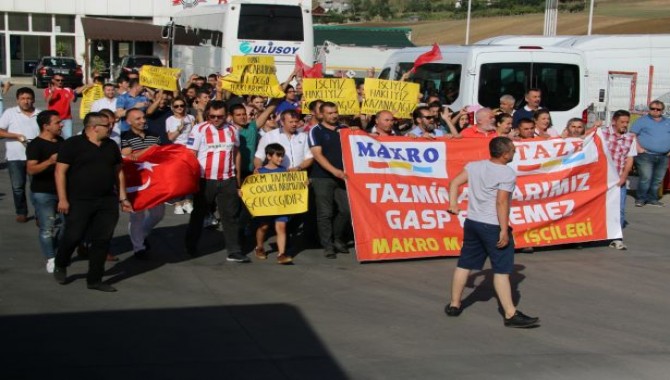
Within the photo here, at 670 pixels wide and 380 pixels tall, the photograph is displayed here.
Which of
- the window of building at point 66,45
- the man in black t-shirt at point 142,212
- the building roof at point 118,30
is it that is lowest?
the man in black t-shirt at point 142,212

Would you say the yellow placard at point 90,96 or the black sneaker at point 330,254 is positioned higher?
the yellow placard at point 90,96

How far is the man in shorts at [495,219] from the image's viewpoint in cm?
765

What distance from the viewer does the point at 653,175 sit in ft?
49.5

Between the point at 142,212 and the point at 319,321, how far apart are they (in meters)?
2.88

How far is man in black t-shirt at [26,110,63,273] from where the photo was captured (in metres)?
9.04

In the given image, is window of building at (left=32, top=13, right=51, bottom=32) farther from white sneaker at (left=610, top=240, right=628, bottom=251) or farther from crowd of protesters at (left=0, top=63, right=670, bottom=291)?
white sneaker at (left=610, top=240, right=628, bottom=251)

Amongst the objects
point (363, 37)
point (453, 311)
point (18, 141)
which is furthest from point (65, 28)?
point (453, 311)

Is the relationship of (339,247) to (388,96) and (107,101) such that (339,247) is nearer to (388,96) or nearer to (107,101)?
(388,96)

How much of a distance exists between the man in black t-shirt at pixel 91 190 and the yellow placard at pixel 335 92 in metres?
3.88

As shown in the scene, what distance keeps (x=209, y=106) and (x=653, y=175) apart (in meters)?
8.49

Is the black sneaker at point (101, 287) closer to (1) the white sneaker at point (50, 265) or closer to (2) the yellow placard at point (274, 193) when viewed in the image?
(1) the white sneaker at point (50, 265)

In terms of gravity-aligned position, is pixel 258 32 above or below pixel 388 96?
above

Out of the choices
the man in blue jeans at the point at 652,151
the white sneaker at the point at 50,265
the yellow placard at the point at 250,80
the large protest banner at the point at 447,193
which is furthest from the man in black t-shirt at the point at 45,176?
the man in blue jeans at the point at 652,151

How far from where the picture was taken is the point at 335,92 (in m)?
11.8
